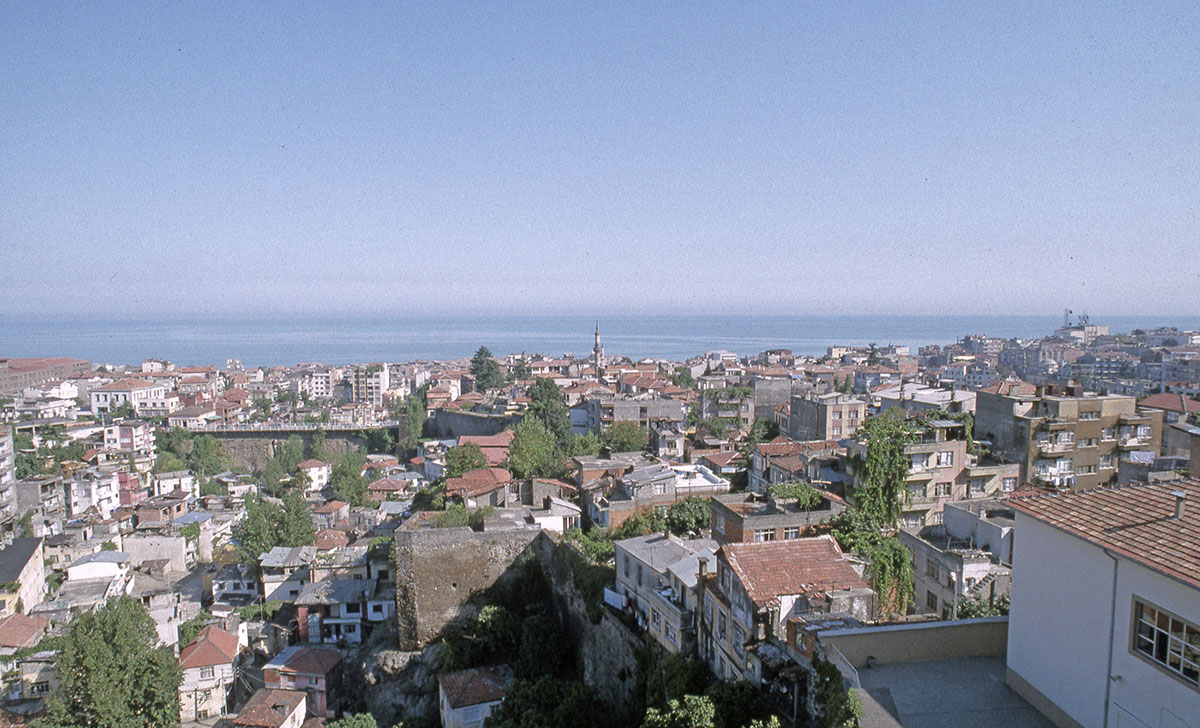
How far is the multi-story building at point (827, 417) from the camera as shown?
26.9 meters

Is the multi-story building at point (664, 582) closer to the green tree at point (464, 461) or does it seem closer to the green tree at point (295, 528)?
the green tree at point (464, 461)

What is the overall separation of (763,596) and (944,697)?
9.90 feet

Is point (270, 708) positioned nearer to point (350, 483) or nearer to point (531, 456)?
point (531, 456)

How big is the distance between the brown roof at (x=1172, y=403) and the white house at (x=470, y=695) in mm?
23205

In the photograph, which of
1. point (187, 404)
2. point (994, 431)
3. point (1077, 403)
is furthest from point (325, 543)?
point (187, 404)

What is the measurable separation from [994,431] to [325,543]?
1982cm

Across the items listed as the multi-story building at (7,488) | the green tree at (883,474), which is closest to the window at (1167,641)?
the green tree at (883,474)

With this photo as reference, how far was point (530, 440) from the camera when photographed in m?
25.6

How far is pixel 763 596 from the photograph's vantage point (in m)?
8.45

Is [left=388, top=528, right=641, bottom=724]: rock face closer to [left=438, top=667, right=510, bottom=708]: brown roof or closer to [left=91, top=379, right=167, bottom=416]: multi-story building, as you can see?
[left=438, top=667, right=510, bottom=708]: brown roof

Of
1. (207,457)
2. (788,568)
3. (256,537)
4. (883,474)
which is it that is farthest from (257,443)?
(788,568)

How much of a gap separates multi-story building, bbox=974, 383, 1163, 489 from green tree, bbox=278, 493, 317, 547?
66.1 feet

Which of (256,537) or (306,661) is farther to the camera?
(256,537)

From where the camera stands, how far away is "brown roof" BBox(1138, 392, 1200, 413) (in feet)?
82.7
